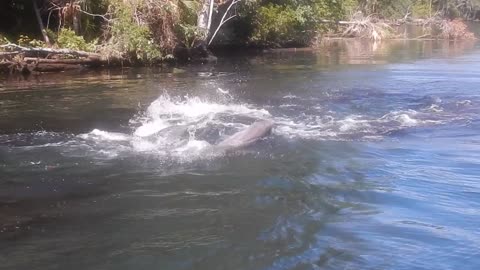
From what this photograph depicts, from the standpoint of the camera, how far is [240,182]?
315 inches

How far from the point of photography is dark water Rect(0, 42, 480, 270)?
18.8 ft

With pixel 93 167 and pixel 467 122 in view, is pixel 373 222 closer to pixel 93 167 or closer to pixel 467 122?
pixel 93 167

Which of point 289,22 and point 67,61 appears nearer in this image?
point 67,61

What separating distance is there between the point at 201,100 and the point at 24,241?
31.4 feet

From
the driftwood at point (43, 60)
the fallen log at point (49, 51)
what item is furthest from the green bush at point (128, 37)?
the driftwood at point (43, 60)

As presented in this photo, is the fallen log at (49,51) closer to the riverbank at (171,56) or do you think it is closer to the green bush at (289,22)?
the riverbank at (171,56)

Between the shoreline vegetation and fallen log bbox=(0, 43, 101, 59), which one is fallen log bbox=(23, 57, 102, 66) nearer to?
the shoreline vegetation

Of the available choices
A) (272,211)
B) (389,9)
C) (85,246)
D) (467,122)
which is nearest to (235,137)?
(272,211)

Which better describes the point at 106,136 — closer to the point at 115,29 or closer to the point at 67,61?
the point at 115,29

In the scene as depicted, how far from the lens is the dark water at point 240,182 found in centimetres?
573

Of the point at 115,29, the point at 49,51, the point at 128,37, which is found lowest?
the point at 49,51

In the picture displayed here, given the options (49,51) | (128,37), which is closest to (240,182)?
(128,37)

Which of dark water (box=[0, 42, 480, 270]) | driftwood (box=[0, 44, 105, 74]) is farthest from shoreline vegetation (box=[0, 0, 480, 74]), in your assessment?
dark water (box=[0, 42, 480, 270])

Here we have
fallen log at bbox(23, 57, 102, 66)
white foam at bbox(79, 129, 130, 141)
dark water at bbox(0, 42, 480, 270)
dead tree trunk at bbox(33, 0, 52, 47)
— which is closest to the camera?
dark water at bbox(0, 42, 480, 270)
